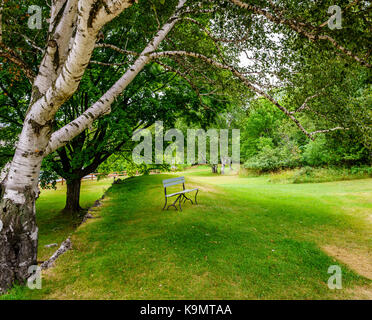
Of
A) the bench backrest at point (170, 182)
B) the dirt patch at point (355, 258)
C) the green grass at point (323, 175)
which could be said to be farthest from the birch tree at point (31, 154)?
the green grass at point (323, 175)

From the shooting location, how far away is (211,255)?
4719 mm

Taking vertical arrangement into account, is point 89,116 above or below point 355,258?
above

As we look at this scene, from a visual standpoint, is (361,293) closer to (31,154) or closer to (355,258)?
(355,258)

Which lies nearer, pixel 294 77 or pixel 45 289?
pixel 45 289

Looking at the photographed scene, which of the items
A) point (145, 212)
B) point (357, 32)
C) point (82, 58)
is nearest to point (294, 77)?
point (357, 32)

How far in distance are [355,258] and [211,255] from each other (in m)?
3.54

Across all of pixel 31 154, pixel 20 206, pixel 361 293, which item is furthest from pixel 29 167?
pixel 361 293

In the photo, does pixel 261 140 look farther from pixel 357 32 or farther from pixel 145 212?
pixel 357 32

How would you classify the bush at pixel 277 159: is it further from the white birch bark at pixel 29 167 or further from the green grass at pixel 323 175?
the white birch bark at pixel 29 167

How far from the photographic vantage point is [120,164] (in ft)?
44.6

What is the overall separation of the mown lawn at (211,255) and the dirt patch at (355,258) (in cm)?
2

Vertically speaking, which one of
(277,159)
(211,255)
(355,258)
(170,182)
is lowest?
(355,258)
